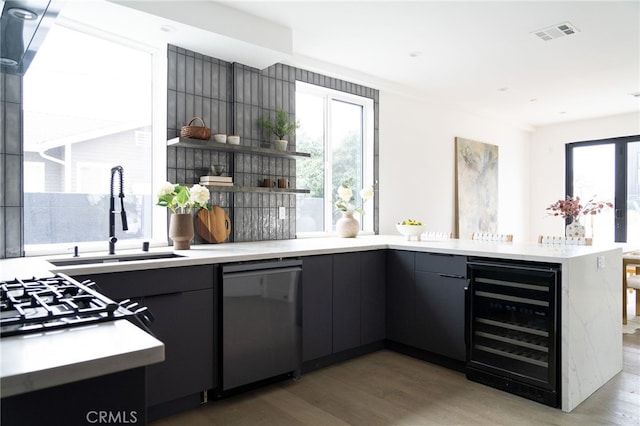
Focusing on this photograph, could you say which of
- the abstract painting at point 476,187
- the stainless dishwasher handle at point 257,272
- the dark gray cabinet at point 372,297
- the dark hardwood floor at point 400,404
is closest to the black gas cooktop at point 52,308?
the stainless dishwasher handle at point 257,272

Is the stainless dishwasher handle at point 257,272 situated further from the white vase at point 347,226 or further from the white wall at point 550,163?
the white wall at point 550,163

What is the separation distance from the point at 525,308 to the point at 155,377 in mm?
2247

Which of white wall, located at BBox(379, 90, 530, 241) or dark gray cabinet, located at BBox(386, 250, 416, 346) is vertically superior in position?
white wall, located at BBox(379, 90, 530, 241)

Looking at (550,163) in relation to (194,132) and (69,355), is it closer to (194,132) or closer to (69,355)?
(194,132)

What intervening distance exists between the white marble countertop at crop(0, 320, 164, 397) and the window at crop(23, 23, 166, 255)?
2114mm

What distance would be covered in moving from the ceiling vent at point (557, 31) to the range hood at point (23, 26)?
11.6ft

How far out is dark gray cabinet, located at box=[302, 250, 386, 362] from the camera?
300cm

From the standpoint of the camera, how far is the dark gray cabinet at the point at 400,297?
10.9 feet

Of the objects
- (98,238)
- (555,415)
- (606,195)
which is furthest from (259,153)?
(606,195)

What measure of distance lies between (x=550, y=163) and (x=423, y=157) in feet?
11.0

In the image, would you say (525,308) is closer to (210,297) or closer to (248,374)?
(248,374)

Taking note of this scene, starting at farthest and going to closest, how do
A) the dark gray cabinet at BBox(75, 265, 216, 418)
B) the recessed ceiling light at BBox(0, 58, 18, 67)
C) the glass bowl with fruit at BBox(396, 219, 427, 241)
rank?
the glass bowl with fruit at BBox(396, 219, 427, 241) < the dark gray cabinet at BBox(75, 265, 216, 418) < the recessed ceiling light at BBox(0, 58, 18, 67)

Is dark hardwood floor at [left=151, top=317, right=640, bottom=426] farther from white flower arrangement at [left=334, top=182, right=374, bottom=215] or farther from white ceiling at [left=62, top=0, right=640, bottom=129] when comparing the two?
white ceiling at [left=62, top=0, right=640, bottom=129]

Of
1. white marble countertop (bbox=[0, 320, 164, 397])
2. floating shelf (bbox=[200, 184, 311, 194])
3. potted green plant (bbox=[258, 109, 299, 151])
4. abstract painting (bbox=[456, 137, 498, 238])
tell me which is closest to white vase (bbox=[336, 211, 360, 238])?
floating shelf (bbox=[200, 184, 311, 194])
